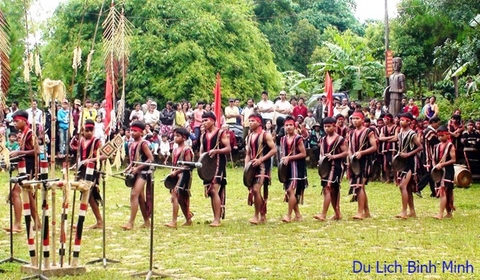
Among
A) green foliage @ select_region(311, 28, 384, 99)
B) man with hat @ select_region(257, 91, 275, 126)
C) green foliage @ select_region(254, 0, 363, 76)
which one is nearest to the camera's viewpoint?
man with hat @ select_region(257, 91, 275, 126)

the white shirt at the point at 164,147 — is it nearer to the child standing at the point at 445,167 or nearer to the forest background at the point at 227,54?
the forest background at the point at 227,54

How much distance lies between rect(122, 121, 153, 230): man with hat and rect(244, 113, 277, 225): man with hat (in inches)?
62.6

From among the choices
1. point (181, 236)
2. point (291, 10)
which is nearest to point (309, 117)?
point (181, 236)

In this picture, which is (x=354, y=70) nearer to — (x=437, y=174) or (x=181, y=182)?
(x=437, y=174)

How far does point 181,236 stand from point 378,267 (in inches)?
132

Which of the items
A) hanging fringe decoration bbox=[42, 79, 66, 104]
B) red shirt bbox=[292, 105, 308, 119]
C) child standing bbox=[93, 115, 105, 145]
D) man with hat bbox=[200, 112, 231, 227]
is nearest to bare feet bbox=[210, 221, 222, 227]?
man with hat bbox=[200, 112, 231, 227]

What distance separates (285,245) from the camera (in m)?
10.5

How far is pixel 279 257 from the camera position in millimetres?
9617

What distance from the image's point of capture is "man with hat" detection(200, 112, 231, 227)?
12.6 metres

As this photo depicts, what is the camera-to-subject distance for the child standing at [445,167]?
13203mm

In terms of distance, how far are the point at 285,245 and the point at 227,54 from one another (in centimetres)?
1750

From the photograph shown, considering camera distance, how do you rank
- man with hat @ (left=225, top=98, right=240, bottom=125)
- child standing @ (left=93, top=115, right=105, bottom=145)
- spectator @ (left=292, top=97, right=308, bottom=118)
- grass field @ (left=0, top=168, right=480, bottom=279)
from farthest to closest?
man with hat @ (left=225, top=98, right=240, bottom=125)
spectator @ (left=292, top=97, right=308, bottom=118)
child standing @ (left=93, top=115, right=105, bottom=145)
grass field @ (left=0, top=168, right=480, bottom=279)

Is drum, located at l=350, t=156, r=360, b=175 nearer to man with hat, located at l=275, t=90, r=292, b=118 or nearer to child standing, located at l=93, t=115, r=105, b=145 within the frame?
child standing, located at l=93, t=115, r=105, b=145

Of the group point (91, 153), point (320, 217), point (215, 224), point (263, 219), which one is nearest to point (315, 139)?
point (320, 217)
